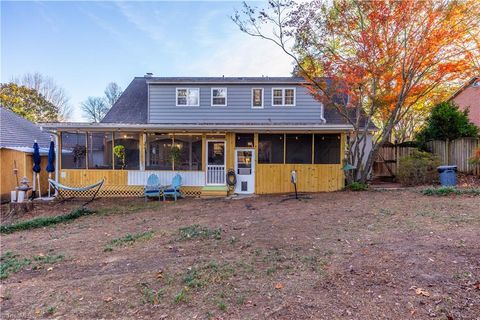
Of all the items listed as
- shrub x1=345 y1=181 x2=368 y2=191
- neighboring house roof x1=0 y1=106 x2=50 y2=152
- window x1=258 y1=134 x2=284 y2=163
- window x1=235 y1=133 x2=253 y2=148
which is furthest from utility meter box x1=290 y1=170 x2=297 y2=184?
neighboring house roof x1=0 y1=106 x2=50 y2=152

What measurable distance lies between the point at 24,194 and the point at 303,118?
1264 cm

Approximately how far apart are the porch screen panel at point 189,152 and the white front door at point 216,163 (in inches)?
16.9

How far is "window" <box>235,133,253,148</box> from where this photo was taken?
11.5 metres

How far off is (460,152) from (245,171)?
1044 centimetres

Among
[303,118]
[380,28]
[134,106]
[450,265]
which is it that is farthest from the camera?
[134,106]

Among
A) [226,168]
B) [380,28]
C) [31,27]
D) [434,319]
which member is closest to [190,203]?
[226,168]

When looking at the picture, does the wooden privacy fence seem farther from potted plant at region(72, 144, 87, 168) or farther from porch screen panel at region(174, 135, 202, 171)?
potted plant at region(72, 144, 87, 168)

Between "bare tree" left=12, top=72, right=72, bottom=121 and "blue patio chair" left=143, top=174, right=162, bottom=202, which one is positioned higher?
"bare tree" left=12, top=72, right=72, bottom=121

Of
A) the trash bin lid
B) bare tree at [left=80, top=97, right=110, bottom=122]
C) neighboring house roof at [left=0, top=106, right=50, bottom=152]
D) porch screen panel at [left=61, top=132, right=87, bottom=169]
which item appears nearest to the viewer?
the trash bin lid

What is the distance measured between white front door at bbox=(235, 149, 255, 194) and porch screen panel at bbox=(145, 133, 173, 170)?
295cm

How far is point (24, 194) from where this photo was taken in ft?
32.9

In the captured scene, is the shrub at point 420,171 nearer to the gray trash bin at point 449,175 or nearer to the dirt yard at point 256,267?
the gray trash bin at point 449,175

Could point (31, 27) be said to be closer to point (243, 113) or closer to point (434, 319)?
point (243, 113)

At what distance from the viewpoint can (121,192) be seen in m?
11.5
